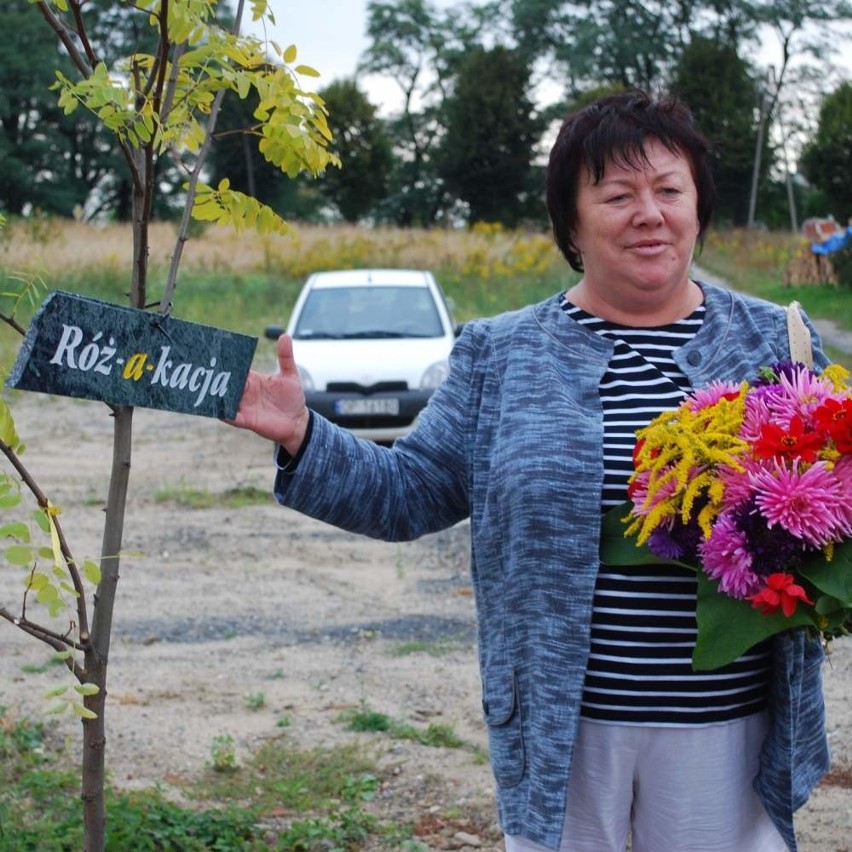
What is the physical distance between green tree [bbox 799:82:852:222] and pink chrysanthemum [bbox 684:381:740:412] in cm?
2608

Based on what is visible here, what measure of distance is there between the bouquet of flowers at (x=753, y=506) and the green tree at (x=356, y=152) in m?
49.3

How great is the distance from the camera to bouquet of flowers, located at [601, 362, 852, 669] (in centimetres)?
204

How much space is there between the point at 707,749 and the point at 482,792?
219 cm

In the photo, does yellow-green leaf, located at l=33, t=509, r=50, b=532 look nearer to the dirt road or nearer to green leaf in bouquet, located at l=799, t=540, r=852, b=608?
green leaf in bouquet, located at l=799, t=540, r=852, b=608

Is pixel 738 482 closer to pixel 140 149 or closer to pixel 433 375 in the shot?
pixel 140 149

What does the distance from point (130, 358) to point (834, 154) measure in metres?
27.0

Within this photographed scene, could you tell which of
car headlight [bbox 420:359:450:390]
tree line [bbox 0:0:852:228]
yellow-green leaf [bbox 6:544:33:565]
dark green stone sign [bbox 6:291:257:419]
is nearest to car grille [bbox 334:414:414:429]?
car headlight [bbox 420:359:450:390]

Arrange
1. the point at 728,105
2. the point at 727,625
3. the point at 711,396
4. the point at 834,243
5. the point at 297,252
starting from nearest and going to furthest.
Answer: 1. the point at 727,625
2. the point at 711,396
3. the point at 834,243
4. the point at 297,252
5. the point at 728,105

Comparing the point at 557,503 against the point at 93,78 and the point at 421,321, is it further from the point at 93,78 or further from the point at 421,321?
the point at 421,321

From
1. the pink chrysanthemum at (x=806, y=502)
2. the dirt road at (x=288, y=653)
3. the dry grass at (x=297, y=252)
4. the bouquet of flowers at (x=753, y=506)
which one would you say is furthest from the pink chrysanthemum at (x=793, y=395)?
the dry grass at (x=297, y=252)

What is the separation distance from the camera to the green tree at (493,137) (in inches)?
2015

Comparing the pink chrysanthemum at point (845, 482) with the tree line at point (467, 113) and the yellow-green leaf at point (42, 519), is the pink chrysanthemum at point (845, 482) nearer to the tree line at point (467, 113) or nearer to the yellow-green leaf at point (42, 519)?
the yellow-green leaf at point (42, 519)

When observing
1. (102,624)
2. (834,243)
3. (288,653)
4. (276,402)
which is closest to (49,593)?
(102,624)

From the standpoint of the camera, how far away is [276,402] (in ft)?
7.80
